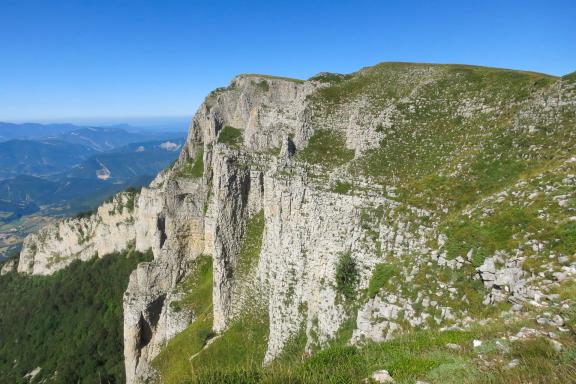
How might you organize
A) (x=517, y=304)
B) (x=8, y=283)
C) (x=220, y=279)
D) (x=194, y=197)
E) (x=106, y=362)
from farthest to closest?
(x=8, y=283)
(x=106, y=362)
(x=194, y=197)
(x=220, y=279)
(x=517, y=304)

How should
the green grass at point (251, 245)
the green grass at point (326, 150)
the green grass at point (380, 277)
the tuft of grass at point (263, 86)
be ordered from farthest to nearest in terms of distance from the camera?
1. the tuft of grass at point (263, 86)
2. the green grass at point (251, 245)
3. the green grass at point (326, 150)
4. the green grass at point (380, 277)

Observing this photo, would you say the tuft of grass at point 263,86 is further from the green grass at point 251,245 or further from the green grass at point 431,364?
the green grass at point 431,364

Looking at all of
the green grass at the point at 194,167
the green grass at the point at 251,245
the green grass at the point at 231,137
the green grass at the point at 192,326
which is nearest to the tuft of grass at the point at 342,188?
the green grass at the point at 251,245

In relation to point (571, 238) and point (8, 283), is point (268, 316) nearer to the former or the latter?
point (571, 238)

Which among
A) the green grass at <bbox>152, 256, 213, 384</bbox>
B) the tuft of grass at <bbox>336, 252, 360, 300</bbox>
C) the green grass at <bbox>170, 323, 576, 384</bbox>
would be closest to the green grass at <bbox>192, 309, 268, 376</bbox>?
the green grass at <bbox>152, 256, 213, 384</bbox>

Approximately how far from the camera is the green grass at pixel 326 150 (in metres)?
35.0

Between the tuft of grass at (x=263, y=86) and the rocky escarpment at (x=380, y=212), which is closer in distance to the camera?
the rocky escarpment at (x=380, y=212)

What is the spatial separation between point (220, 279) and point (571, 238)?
112 ft

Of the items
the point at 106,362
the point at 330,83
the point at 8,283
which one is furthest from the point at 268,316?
the point at 8,283

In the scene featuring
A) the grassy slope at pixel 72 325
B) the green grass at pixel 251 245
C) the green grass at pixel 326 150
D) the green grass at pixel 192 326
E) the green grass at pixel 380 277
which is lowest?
the grassy slope at pixel 72 325

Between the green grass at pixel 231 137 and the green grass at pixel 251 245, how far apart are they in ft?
34.0

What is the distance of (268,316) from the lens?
36.8 metres

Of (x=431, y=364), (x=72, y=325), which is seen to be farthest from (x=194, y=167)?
(x=72, y=325)

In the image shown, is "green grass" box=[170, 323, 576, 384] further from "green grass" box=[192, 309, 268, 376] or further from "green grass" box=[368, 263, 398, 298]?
"green grass" box=[192, 309, 268, 376]
